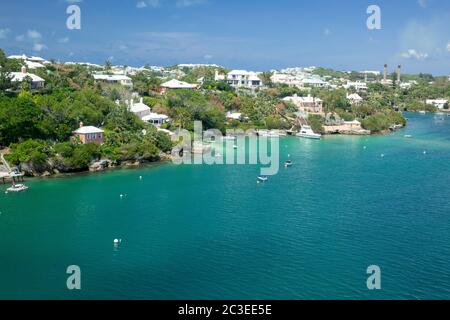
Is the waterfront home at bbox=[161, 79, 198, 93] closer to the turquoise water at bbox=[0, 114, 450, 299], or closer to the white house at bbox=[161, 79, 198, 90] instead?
the white house at bbox=[161, 79, 198, 90]

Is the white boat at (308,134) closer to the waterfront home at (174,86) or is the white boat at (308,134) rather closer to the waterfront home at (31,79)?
the waterfront home at (174,86)

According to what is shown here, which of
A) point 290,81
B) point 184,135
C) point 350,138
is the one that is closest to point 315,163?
point 184,135

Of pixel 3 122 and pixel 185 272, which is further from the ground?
pixel 3 122

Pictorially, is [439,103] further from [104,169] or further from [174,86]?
[104,169]

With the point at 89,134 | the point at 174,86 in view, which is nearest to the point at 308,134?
the point at 174,86

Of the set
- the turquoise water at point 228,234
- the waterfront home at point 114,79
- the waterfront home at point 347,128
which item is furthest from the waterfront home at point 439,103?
the turquoise water at point 228,234

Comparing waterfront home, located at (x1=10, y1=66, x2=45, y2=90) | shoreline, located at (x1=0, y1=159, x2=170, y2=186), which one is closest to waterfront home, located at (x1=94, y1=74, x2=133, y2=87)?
waterfront home, located at (x1=10, y1=66, x2=45, y2=90)
